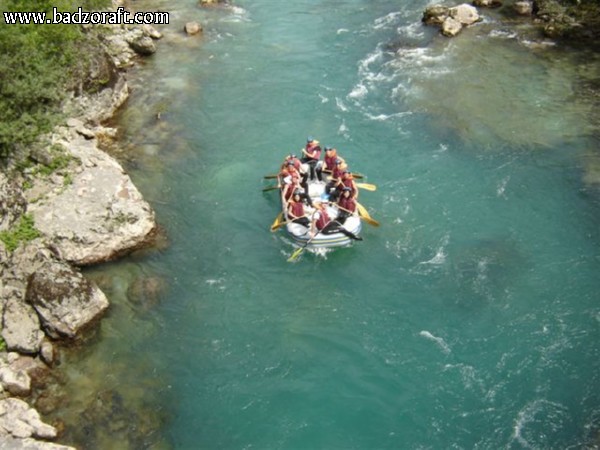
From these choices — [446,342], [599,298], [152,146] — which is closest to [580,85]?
[599,298]

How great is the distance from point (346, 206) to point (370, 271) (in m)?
2.25

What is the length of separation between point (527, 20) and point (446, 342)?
20.9 meters

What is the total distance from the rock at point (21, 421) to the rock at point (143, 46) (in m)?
18.8

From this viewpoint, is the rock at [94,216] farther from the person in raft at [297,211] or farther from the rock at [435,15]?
the rock at [435,15]

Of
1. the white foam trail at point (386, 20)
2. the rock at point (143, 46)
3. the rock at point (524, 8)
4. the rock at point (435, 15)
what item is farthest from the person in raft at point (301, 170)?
the rock at point (524, 8)

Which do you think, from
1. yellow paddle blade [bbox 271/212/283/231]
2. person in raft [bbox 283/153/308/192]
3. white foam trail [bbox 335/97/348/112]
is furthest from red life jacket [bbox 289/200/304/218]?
white foam trail [bbox 335/97/348/112]

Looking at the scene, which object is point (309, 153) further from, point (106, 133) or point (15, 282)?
point (15, 282)

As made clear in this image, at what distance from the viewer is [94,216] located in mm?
17734

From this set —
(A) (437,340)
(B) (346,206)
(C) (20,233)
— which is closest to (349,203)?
(B) (346,206)

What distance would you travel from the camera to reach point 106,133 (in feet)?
74.4

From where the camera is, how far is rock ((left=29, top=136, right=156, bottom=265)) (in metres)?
17.2

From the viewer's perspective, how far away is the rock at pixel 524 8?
29.8 metres

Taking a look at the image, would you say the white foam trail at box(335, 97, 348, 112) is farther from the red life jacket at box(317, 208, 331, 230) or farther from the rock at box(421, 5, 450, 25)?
the rock at box(421, 5, 450, 25)

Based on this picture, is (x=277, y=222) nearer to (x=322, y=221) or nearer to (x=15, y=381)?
(x=322, y=221)
